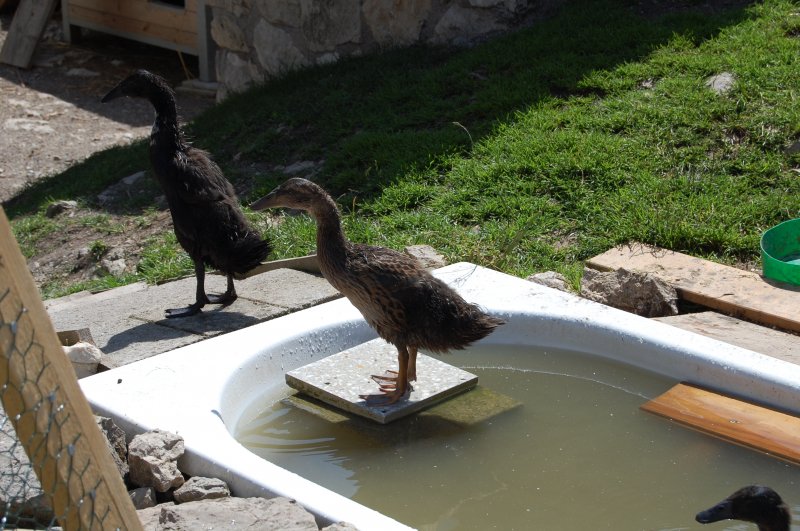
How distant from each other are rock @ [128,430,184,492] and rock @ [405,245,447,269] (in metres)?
2.44

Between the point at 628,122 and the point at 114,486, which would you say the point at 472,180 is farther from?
the point at 114,486

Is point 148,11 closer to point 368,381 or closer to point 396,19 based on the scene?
point 396,19

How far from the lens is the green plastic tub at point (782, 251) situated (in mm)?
5535

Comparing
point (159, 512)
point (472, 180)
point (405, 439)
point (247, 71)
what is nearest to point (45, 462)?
point (159, 512)

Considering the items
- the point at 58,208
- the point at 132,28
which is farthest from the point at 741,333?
the point at 132,28

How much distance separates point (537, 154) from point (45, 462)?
538 centimetres

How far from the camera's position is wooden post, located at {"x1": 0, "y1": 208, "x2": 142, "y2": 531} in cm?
219

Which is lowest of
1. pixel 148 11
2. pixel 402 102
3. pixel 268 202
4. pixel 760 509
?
pixel 760 509

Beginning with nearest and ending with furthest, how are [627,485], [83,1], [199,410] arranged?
[627,485]
[199,410]
[83,1]

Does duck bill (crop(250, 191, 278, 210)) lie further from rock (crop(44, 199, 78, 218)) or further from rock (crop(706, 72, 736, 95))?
rock (crop(44, 199, 78, 218))

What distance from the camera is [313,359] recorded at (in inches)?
192

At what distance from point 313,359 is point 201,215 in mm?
1237

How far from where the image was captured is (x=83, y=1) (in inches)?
556

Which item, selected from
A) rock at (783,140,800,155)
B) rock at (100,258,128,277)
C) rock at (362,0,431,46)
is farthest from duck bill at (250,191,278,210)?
rock at (362,0,431,46)
